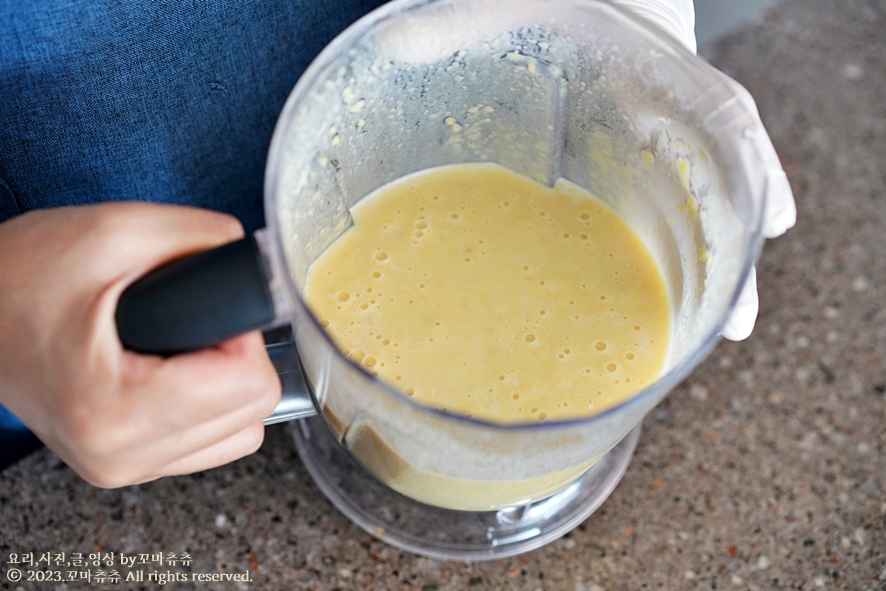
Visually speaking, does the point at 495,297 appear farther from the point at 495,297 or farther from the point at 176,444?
the point at 176,444

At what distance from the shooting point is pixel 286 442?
0.68 m

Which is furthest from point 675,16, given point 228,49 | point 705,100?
point 228,49

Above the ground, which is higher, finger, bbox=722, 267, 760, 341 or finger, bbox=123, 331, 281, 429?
finger, bbox=123, 331, 281, 429

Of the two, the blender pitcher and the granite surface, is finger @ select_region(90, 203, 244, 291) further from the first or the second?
the granite surface

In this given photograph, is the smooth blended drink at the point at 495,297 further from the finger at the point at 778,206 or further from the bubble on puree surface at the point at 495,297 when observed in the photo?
the finger at the point at 778,206

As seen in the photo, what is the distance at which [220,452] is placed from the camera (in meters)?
0.52

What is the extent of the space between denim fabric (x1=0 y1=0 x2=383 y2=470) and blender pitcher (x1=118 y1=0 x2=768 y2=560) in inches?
4.8

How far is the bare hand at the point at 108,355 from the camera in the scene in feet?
1.34

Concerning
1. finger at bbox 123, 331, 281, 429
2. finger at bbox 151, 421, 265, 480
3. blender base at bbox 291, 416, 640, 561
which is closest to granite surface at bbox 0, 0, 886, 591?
blender base at bbox 291, 416, 640, 561

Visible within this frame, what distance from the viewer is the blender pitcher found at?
39cm

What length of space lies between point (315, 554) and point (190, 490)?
0.39ft

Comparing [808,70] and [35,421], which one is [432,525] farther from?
[808,70]

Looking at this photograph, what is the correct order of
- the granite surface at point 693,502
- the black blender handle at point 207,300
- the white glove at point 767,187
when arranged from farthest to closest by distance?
the granite surface at point 693,502
the white glove at point 767,187
the black blender handle at point 207,300

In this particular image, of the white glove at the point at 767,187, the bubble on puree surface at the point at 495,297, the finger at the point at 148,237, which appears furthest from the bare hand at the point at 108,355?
the white glove at the point at 767,187
